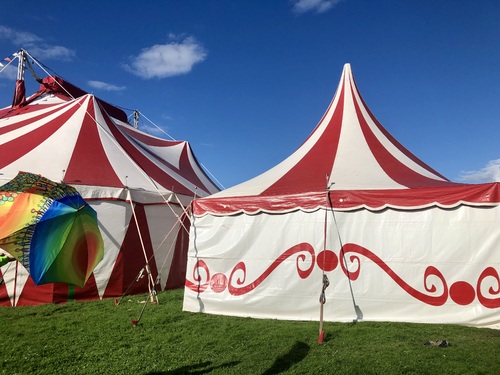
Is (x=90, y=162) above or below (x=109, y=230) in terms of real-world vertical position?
above

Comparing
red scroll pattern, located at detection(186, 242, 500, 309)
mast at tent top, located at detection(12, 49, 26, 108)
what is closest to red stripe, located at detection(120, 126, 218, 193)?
mast at tent top, located at detection(12, 49, 26, 108)

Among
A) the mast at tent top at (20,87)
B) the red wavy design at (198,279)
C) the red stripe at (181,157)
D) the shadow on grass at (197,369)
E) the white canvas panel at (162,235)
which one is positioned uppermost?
the mast at tent top at (20,87)

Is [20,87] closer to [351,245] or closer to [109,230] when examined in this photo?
[109,230]

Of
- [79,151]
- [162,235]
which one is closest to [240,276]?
[162,235]

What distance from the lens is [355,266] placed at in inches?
167

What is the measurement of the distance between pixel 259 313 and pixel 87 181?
125 inches

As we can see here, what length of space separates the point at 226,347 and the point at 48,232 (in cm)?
213

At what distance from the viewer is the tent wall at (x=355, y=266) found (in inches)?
154

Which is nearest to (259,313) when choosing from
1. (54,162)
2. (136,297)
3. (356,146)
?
(136,297)

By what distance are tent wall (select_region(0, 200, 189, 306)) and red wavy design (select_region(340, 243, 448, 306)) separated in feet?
7.37

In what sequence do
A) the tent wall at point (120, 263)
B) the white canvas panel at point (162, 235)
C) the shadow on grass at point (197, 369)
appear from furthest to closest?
the white canvas panel at point (162, 235)
the tent wall at point (120, 263)
the shadow on grass at point (197, 369)

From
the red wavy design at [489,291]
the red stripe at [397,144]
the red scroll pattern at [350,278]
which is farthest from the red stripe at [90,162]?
the red wavy design at [489,291]

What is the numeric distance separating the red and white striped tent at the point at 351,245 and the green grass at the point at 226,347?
251 mm

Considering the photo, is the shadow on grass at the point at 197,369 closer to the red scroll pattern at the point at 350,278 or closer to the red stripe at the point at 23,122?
the red scroll pattern at the point at 350,278
